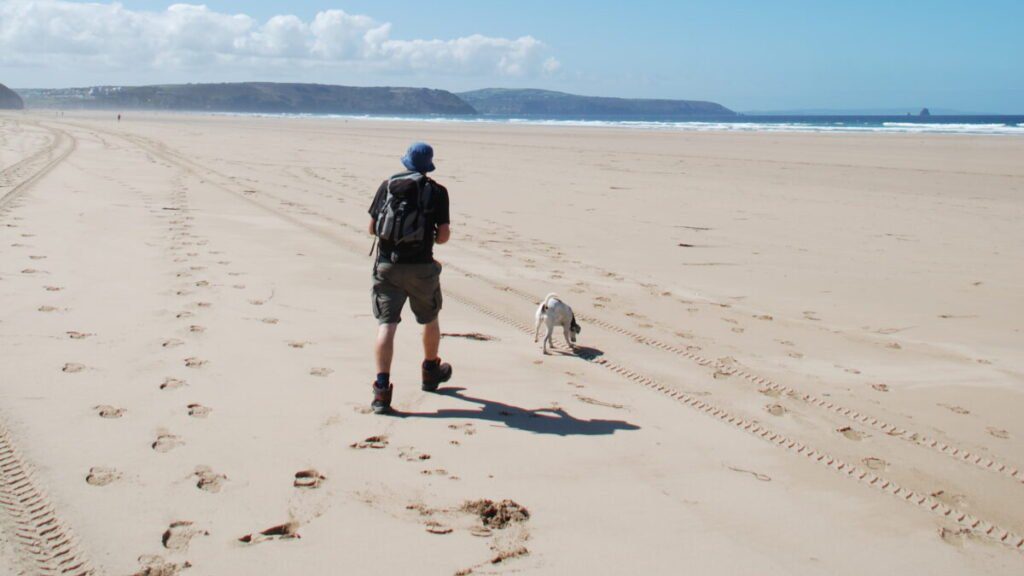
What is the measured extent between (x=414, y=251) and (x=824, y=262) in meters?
6.53

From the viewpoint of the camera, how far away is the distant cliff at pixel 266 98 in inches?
6585

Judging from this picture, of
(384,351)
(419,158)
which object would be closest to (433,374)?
(384,351)

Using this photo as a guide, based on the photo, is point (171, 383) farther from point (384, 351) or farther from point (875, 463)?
point (875, 463)

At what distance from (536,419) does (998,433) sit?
2677 mm

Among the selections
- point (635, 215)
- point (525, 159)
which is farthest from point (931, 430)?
point (525, 159)

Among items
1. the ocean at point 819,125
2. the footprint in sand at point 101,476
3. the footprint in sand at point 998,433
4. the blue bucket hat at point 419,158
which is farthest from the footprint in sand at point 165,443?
the ocean at point 819,125

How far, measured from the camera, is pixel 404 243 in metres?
4.75

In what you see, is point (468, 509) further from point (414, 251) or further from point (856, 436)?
point (856, 436)

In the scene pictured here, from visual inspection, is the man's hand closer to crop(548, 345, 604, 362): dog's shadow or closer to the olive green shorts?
the olive green shorts

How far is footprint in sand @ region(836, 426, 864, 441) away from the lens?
186 inches

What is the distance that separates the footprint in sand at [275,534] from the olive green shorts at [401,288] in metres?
1.64

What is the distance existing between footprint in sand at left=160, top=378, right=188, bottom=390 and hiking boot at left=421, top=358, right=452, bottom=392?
4.60 feet

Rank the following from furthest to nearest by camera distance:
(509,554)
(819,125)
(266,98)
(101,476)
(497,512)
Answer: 1. (266,98)
2. (819,125)
3. (101,476)
4. (497,512)
5. (509,554)

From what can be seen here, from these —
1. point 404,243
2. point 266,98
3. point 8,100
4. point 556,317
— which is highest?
point 266,98
